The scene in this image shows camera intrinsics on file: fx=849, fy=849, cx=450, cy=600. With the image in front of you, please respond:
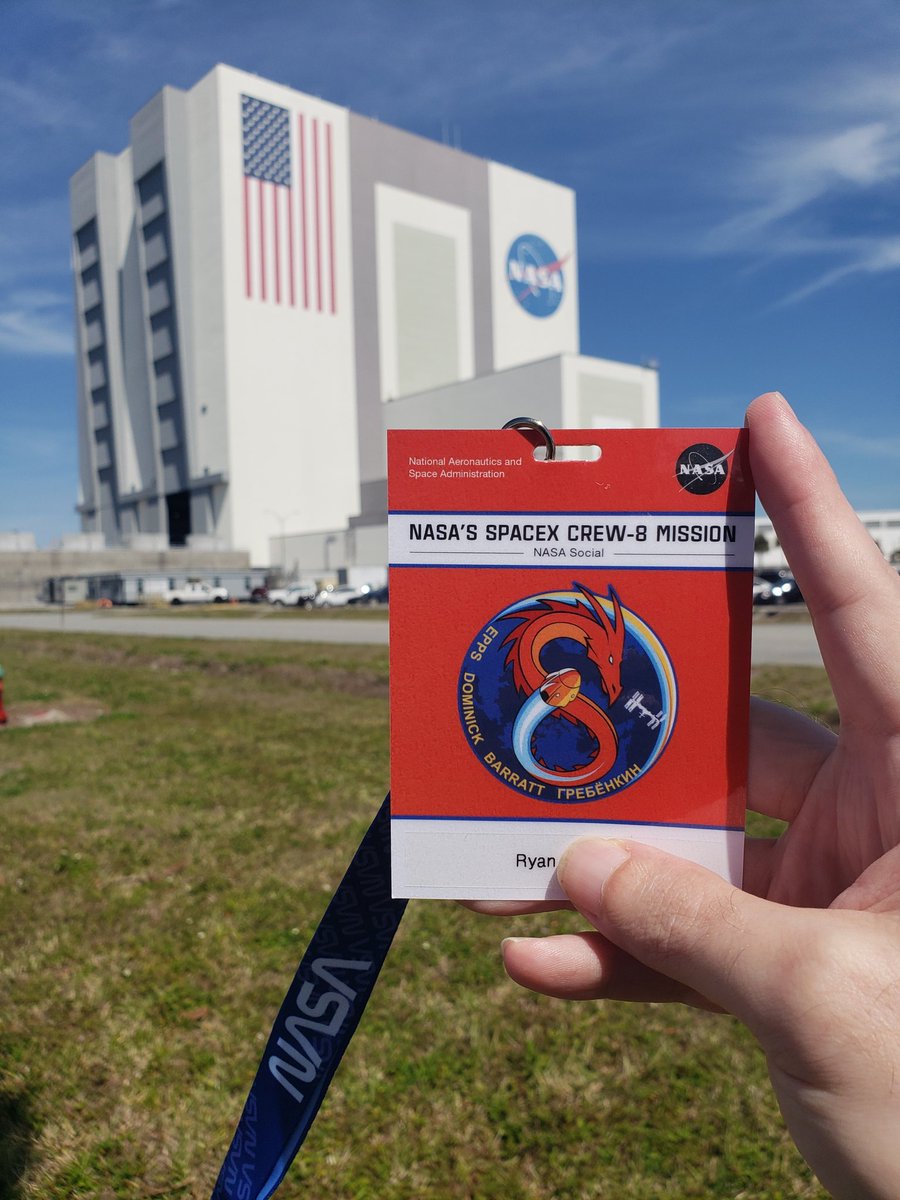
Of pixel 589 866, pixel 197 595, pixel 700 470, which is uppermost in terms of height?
pixel 700 470

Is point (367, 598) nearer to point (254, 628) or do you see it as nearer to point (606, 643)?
point (254, 628)

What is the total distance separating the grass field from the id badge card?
181 centimetres

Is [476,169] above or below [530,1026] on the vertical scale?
above

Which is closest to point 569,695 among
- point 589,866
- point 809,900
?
point 589,866

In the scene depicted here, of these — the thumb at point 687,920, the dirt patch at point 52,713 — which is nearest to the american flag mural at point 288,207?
the dirt patch at point 52,713

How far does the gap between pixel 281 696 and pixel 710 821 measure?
32.4 feet

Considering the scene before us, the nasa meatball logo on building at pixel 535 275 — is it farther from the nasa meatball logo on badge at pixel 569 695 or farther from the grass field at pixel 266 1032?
the nasa meatball logo on badge at pixel 569 695

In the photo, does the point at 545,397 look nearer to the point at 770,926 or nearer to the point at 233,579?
the point at 233,579

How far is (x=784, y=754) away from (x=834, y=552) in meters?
0.36

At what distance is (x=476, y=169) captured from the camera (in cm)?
6169

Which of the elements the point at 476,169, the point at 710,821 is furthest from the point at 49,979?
the point at 476,169

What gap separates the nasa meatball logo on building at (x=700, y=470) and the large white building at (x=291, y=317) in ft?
160

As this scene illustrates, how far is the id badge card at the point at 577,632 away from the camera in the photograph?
3.67 ft

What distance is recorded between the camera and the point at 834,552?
3.65 ft
